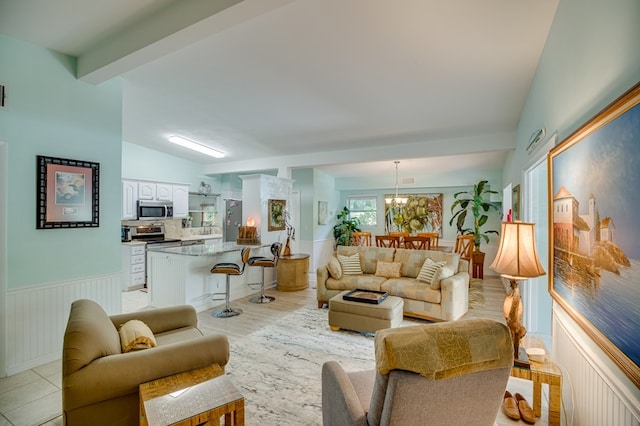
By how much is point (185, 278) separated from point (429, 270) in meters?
3.52

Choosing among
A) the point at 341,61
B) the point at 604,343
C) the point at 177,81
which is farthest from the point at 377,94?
the point at 604,343

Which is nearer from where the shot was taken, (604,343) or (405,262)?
(604,343)

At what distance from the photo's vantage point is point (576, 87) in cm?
175

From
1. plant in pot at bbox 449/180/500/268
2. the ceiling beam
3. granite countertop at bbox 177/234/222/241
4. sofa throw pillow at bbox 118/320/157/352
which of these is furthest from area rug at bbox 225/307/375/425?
plant in pot at bbox 449/180/500/268

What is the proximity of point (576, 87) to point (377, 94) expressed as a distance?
6.77 feet

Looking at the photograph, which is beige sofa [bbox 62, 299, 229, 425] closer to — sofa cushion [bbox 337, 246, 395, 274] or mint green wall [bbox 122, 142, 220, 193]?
sofa cushion [bbox 337, 246, 395, 274]

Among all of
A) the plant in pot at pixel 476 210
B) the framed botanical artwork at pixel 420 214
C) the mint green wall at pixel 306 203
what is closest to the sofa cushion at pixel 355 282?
the mint green wall at pixel 306 203

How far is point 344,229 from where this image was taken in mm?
8367

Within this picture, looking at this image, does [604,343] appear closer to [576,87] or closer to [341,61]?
[576,87]

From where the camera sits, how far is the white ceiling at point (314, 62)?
7.33ft

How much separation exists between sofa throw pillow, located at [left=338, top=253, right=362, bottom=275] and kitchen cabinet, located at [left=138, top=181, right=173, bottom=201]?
4.31m

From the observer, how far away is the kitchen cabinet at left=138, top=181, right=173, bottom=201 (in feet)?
20.0

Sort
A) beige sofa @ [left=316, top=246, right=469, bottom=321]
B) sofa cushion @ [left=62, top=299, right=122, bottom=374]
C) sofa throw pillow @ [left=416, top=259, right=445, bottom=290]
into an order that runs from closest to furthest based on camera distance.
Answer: sofa cushion @ [left=62, top=299, right=122, bottom=374] → beige sofa @ [left=316, top=246, right=469, bottom=321] → sofa throw pillow @ [left=416, top=259, right=445, bottom=290]

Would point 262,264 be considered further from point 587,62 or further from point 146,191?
point 587,62
